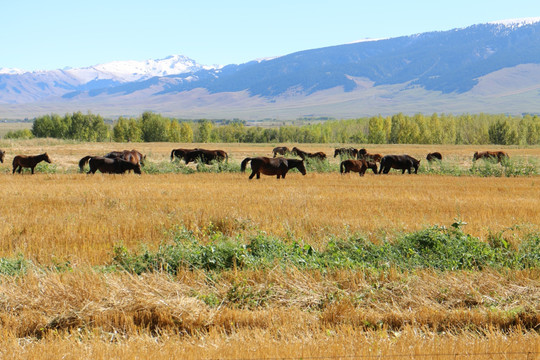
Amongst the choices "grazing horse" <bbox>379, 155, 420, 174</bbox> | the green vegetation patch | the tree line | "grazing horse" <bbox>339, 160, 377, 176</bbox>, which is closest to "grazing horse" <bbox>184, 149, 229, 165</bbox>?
"grazing horse" <bbox>339, 160, 377, 176</bbox>

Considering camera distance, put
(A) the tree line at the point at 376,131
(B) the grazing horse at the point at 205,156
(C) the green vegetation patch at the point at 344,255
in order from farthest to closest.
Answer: (A) the tree line at the point at 376,131, (B) the grazing horse at the point at 205,156, (C) the green vegetation patch at the point at 344,255

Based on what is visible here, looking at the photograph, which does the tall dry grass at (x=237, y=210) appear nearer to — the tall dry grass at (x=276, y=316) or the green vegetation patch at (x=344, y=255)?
the green vegetation patch at (x=344, y=255)

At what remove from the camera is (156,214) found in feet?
47.3

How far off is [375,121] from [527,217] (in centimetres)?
11122

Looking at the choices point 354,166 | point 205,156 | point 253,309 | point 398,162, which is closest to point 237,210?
point 253,309

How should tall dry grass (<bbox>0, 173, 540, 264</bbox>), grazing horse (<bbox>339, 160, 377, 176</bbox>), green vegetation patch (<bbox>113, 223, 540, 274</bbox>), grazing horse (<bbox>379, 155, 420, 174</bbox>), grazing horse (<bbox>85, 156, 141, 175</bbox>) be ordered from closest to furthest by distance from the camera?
green vegetation patch (<bbox>113, 223, 540, 274</bbox>) → tall dry grass (<bbox>0, 173, 540, 264</bbox>) → grazing horse (<bbox>85, 156, 141, 175</bbox>) → grazing horse (<bbox>339, 160, 377, 176</bbox>) → grazing horse (<bbox>379, 155, 420, 174</bbox>)

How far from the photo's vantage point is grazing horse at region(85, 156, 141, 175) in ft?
103

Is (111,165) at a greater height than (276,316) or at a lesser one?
greater

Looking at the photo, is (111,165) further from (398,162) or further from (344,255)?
(344,255)

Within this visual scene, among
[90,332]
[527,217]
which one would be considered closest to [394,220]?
[527,217]

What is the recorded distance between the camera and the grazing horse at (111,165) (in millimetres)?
31453

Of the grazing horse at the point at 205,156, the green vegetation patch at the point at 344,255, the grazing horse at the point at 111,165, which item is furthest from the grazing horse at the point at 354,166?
the green vegetation patch at the point at 344,255

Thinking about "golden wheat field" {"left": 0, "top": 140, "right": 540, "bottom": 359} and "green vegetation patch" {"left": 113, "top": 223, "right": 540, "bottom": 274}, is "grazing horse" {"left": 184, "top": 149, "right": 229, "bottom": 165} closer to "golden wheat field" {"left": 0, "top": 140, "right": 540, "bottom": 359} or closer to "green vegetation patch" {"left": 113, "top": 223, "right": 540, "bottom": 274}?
"golden wheat field" {"left": 0, "top": 140, "right": 540, "bottom": 359}

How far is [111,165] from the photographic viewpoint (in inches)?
1241
